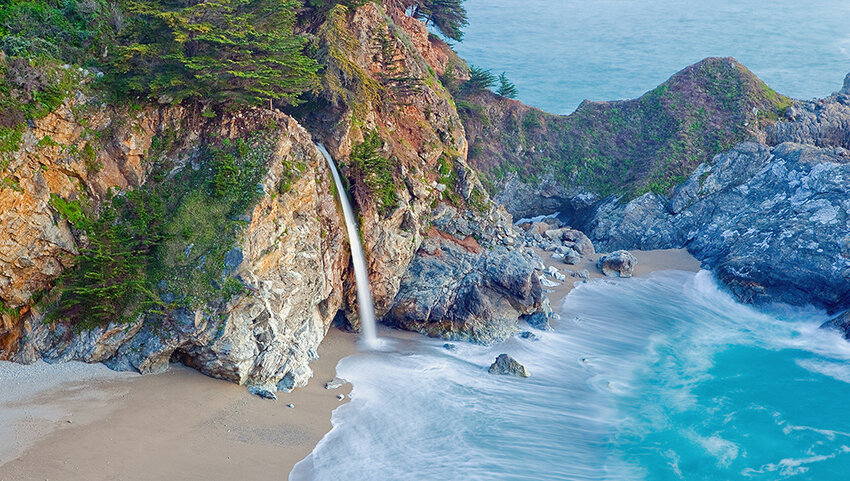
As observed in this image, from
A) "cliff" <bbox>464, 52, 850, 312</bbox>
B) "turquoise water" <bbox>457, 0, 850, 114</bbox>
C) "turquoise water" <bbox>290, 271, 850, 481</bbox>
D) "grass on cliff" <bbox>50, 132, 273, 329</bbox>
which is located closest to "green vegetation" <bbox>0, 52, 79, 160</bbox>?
"grass on cliff" <bbox>50, 132, 273, 329</bbox>

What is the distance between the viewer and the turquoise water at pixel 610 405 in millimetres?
15516

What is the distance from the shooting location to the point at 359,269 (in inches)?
800

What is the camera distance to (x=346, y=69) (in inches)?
839

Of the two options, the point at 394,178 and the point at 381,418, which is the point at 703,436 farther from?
the point at 394,178

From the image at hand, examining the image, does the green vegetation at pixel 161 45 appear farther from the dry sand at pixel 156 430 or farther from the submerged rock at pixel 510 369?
the submerged rock at pixel 510 369

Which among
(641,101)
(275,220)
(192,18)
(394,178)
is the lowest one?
(275,220)

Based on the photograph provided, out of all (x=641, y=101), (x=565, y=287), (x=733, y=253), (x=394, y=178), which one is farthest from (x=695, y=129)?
(x=394, y=178)

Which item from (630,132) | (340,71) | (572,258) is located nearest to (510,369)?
(572,258)

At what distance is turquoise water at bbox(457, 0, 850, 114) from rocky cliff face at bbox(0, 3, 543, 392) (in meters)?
33.2

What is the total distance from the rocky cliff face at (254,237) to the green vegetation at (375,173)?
46 mm

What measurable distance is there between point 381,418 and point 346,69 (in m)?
11.1

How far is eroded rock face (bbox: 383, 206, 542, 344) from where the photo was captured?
21141 millimetres

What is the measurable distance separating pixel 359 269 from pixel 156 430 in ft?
25.4

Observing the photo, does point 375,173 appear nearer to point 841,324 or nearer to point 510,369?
point 510,369
